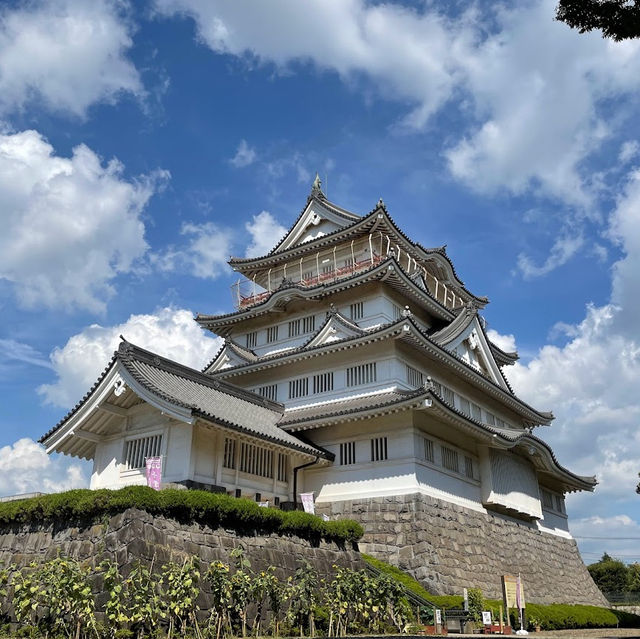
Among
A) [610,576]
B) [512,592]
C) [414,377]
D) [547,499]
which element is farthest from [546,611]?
[610,576]

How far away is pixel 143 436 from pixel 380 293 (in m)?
14.1

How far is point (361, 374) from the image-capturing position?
28.3 m

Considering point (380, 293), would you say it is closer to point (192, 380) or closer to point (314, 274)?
point (314, 274)

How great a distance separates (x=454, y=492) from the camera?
26047 mm

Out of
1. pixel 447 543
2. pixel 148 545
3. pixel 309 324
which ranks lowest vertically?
pixel 148 545

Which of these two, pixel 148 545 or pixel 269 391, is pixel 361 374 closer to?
pixel 269 391

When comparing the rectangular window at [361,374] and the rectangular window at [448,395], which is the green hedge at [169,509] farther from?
the rectangular window at [448,395]

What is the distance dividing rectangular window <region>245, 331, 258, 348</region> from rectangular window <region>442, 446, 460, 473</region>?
1342 centimetres

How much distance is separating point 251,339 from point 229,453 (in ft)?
46.1

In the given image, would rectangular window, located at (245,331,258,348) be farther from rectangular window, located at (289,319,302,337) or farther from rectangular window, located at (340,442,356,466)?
rectangular window, located at (340,442,356,466)

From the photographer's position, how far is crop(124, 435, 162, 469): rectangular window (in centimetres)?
2202

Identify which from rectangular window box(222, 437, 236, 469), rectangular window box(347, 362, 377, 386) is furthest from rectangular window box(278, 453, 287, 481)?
rectangular window box(347, 362, 377, 386)

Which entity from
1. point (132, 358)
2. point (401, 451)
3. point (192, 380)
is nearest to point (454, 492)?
point (401, 451)

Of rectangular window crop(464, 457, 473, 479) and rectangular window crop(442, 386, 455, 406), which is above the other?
rectangular window crop(442, 386, 455, 406)
